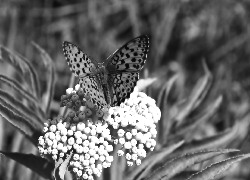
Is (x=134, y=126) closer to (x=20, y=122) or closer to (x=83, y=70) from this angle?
(x=83, y=70)

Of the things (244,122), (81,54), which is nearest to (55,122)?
(81,54)

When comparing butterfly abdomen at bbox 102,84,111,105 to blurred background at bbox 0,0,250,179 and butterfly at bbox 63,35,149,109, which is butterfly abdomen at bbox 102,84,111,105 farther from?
blurred background at bbox 0,0,250,179

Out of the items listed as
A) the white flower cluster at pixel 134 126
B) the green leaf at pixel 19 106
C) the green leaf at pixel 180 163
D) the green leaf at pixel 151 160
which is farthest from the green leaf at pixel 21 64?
the green leaf at pixel 180 163

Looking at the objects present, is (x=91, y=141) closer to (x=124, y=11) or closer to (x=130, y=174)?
(x=130, y=174)

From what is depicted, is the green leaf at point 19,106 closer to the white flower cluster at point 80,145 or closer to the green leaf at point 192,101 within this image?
the white flower cluster at point 80,145

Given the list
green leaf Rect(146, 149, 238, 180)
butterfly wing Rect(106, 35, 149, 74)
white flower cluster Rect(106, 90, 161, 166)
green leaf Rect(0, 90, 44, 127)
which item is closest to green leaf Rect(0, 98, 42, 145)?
green leaf Rect(0, 90, 44, 127)

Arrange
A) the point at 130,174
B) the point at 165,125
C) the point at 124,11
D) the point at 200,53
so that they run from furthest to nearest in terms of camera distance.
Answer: the point at 124,11
the point at 200,53
the point at 165,125
the point at 130,174
